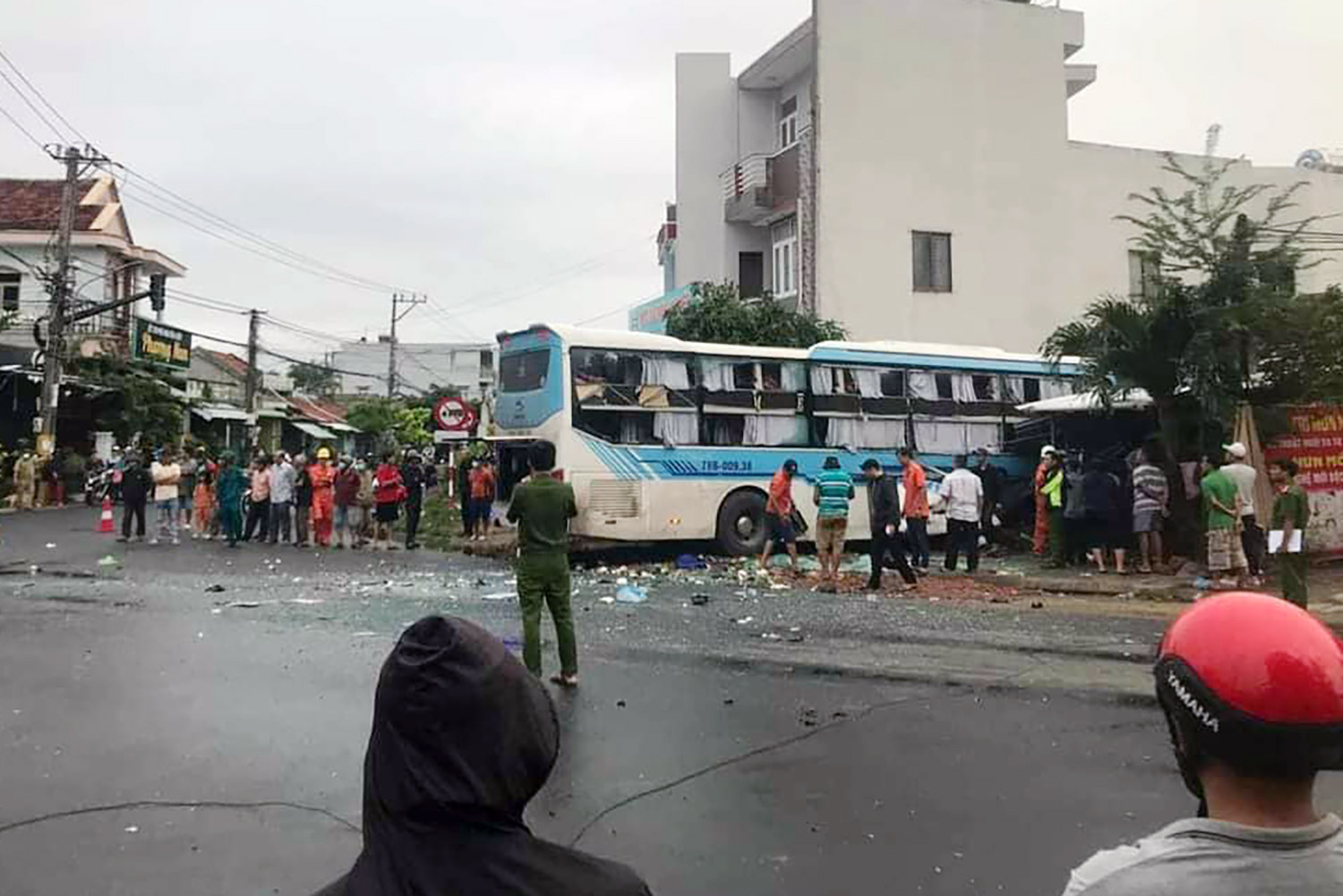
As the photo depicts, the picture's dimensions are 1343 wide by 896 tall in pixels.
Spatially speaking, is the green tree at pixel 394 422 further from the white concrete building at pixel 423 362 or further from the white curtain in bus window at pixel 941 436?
the white curtain in bus window at pixel 941 436

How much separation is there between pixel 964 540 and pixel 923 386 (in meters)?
3.30

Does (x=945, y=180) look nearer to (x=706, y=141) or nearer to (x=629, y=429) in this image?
(x=706, y=141)

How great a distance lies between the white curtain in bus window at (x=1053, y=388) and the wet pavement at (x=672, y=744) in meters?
7.83

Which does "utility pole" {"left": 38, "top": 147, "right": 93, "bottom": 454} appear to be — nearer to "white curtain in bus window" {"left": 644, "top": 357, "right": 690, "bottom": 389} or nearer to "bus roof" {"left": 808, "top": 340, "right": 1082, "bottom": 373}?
"white curtain in bus window" {"left": 644, "top": 357, "right": 690, "bottom": 389}

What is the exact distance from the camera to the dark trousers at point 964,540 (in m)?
14.8

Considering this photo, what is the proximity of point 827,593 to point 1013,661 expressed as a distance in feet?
14.0

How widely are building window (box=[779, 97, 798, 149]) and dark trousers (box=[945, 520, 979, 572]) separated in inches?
629

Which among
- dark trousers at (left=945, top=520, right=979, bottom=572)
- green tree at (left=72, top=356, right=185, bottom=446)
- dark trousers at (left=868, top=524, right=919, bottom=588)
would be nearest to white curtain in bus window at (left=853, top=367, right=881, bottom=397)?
dark trousers at (left=945, top=520, right=979, bottom=572)

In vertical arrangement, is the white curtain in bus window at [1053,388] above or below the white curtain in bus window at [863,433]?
above

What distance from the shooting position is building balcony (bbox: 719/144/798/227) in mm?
26703

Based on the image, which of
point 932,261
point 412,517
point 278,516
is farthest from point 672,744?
point 932,261

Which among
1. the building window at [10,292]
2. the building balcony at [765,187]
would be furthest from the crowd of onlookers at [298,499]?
the building window at [10,292]

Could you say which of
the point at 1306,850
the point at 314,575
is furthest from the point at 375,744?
the point at 314,575

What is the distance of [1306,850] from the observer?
1.47 metres
